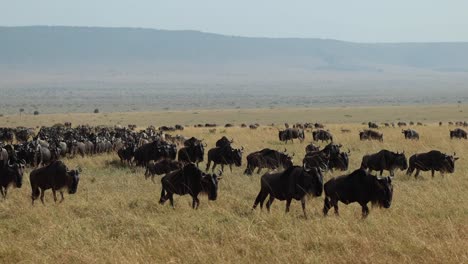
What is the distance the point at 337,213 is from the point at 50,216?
5.22m

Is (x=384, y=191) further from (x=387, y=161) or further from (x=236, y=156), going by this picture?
(x=236, y=156)

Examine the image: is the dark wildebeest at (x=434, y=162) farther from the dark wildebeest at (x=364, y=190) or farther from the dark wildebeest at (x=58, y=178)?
the dark wildebeest at (x=58, y=178)

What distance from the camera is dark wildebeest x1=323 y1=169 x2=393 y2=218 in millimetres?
10773

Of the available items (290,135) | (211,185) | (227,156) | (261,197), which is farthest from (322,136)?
(211,185)

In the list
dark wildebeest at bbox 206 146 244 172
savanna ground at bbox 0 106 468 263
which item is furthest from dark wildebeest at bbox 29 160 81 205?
dark wildebeest at bbox 206 146 244 172

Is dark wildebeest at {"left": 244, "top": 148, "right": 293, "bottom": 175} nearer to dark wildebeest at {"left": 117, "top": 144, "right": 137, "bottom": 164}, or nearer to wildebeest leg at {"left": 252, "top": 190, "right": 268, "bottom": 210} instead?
dark wildebeest at {"left": 117, "top": 144, "right": 137, "bottom": 164}

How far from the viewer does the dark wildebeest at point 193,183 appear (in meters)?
11.9

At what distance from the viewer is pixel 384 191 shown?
1075cm

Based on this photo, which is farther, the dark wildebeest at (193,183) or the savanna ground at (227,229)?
the dark wildebeest at (193,183)

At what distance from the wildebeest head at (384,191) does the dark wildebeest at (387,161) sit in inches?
232

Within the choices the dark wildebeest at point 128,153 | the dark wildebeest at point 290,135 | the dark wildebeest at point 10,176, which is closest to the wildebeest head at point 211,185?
the dark wildebeest at point 10,176

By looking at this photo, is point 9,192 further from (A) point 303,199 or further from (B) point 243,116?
(B) point 243,116

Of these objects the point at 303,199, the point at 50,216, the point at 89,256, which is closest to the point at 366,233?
the point at 303,199

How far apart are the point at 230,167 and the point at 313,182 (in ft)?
26.0
